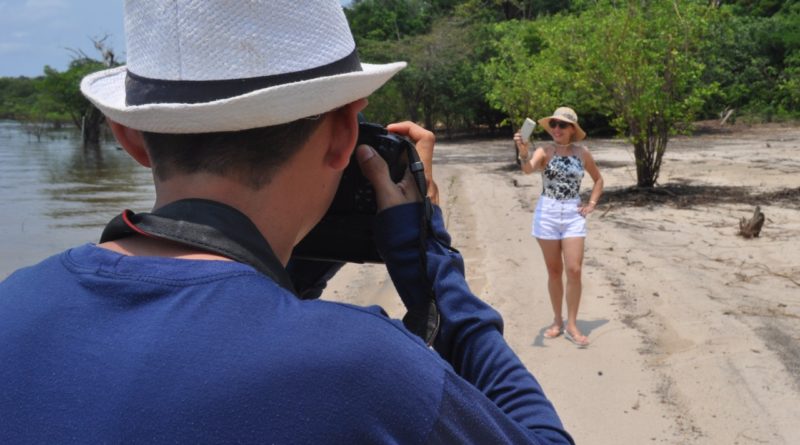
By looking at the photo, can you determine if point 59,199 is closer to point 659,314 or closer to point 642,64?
point 642,64

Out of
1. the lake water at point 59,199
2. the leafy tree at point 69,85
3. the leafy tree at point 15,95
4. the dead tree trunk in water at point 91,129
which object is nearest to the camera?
the lake water at point 59,199

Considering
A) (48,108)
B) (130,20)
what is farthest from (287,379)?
(48,108)

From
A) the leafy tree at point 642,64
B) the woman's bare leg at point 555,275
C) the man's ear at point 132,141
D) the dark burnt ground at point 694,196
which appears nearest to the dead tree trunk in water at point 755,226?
the dark burnt ground at point 694,196

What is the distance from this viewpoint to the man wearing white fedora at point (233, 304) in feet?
2.79

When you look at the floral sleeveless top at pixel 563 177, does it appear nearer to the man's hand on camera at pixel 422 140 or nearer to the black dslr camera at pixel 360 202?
the man's hand on camera at pixel 422 140

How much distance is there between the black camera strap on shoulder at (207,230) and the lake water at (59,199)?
1247 centimetres

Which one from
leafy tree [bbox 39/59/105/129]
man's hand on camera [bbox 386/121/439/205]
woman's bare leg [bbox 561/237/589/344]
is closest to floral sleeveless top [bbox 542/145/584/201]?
woman's bare leg [bbox 561/237/589/344]

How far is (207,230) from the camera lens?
98 centimetres

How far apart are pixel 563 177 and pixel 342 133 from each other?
17.4 ft

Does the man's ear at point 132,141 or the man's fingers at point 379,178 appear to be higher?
the man's ear at point 132,141

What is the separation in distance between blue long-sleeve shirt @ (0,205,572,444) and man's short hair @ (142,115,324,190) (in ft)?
0.48

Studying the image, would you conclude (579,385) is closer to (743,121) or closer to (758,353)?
(758,353)

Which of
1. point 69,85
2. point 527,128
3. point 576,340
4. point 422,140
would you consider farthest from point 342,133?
point 69,85

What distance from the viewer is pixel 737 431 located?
442 centimetres
